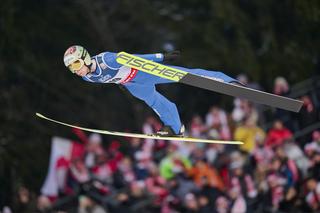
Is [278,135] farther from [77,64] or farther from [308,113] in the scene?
[77,64]

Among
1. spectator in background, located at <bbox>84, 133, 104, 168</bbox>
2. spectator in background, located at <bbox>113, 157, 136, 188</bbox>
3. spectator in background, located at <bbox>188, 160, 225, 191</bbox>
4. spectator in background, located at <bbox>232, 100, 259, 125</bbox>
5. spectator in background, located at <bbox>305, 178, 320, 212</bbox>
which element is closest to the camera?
spectator in background, located at <bbox>305, 178, 320, 212</bbox>

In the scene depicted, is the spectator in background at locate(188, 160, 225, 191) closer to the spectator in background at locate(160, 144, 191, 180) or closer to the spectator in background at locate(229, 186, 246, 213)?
the spectator in background at locate(160, 144, 191, 180)

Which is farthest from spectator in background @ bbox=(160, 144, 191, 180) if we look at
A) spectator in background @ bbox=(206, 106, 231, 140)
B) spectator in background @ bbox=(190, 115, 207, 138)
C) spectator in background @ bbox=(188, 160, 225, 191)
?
spectator in background @ bbox=(206, 106, 231, 140)

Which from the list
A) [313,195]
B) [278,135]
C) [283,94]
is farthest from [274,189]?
[283,94]

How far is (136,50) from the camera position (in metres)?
21.1

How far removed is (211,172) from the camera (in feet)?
48.5

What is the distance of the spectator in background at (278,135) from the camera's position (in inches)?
576

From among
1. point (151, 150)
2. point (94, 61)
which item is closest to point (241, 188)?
point (151, 150)

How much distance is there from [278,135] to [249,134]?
48 centimetres

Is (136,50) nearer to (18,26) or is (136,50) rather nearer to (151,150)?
(18,26)

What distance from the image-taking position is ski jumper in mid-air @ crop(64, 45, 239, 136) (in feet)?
36.6

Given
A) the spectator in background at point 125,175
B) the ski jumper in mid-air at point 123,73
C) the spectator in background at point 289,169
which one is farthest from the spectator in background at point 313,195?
the spectator in background at point 125,175

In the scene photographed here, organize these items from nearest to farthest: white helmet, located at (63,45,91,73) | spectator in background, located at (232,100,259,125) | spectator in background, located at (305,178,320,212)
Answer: white helmet, located at (63,45,91,73)
spectator in background, located at (305,178,320,212)
spectator in background, located at (232,100,259,125)

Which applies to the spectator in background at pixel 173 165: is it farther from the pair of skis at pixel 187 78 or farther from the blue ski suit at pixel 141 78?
the pair of skis at pixel 187 78
